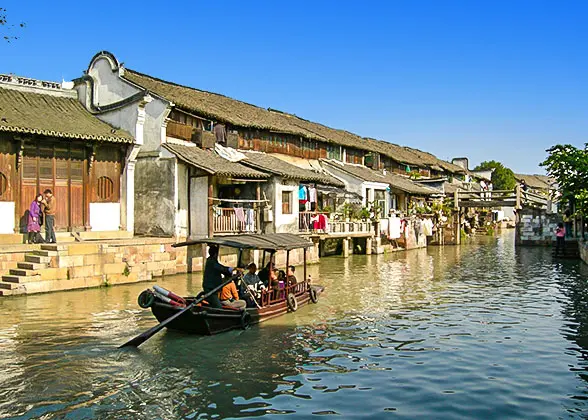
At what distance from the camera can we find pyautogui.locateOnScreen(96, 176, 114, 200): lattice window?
20.6 m

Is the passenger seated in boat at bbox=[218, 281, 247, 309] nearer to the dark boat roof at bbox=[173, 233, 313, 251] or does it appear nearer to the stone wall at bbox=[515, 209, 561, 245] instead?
the dark boat roof at bbox=[173, 233, 313, 251]

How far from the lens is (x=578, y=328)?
41.1 ft

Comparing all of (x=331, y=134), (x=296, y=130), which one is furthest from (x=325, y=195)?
(x=331, y=134)

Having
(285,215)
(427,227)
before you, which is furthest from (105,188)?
(427,227)

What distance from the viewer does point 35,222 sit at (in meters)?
18.0

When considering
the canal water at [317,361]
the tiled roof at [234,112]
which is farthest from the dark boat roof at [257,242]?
the tiled roof at [234,112]

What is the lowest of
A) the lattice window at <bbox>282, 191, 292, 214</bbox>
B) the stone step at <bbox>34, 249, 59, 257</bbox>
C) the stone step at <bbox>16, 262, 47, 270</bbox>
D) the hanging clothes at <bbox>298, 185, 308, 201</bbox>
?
the stone step at <bbox>16, 262, 47, 270</bbox>

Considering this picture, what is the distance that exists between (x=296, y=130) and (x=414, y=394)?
22.9 m

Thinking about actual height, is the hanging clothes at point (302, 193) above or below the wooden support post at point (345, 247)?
above

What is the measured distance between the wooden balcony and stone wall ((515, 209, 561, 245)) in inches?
857

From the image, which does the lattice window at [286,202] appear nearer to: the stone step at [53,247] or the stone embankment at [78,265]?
the stone embankment at [78,265]

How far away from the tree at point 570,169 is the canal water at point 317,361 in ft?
32.0

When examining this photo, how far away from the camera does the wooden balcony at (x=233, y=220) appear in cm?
2146

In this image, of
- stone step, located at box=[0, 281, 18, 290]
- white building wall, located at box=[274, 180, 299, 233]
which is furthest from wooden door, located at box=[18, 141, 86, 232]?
white building wall, located at box=[274, 180, 299, 233]
